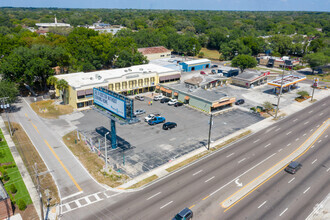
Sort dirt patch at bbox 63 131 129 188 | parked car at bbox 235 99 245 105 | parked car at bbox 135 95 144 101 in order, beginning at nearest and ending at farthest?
dirt patch at bbox 63 131 129 188 < parked car at bbox 235 99 245 105 < parked car at bbox 135 95 144 101

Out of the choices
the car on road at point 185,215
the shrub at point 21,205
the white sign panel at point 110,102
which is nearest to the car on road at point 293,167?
the car on road at point 185,215

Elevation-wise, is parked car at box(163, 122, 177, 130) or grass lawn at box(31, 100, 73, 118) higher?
parked car at box(163, 122, 177, 130)

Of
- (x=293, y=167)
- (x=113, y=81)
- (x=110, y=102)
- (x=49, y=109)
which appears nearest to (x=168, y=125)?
(x=110, y=102)

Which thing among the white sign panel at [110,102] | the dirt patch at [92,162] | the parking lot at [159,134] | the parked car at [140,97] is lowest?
the dirt patch at [92,162]

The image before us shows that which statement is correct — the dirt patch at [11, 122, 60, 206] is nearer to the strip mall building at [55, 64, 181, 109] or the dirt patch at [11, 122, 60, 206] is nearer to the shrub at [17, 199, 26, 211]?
the shrub at [17, 199, 26, 211]

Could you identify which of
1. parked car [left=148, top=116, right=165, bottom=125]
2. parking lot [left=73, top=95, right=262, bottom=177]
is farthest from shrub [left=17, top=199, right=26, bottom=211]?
parked car [left=148, top=116, right=165, bottom=125]

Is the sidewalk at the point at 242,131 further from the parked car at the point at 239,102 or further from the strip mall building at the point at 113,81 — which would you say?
the strip mall building at the point at 113,81
